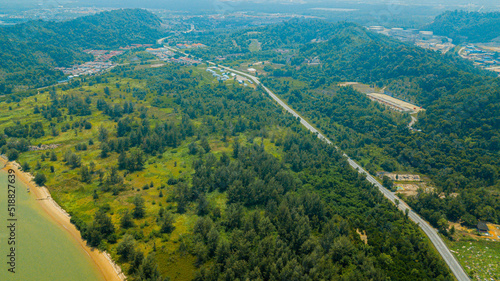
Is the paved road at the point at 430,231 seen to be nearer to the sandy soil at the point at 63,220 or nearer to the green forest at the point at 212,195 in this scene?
the green forest at the point at 212,195

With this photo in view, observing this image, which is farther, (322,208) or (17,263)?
(322,208)

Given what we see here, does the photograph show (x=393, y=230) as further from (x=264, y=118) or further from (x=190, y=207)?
(x=264, y=118)

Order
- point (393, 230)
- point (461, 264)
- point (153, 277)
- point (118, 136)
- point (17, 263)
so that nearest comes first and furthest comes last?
point (153, 277)
point (17, 263)
point (461, 264)
point (393, 230)
point (118, 136)

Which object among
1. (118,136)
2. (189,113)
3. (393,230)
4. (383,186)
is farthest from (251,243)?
(189,113)

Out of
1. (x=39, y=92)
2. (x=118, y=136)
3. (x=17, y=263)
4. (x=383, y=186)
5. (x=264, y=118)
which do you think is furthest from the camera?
(x=39, y=92)

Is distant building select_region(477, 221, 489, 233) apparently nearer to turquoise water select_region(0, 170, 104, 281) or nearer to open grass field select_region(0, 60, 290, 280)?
open grass field select_region(0, 60, 290, 280)

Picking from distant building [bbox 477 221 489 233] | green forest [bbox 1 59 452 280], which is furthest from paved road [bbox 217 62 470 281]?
distant building [bbox 477 221 489 233]
